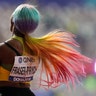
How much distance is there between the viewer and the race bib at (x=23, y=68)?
6.68ft

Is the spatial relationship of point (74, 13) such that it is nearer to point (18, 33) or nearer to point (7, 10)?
point (7, 10)

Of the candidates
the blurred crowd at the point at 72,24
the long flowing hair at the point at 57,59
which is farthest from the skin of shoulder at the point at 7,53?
the blurred crowd at the point at 72,24

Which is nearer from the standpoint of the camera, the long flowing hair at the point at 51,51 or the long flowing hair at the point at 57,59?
the long flowing hair at the point at 51,51

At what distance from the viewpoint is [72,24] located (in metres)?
3.65

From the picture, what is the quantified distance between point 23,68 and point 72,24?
1.64 m

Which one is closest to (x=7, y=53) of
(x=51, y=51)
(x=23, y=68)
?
(x=23, y=68)

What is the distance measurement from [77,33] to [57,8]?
31 cm

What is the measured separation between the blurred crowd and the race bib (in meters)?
1.36

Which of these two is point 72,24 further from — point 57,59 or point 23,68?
point 23,68

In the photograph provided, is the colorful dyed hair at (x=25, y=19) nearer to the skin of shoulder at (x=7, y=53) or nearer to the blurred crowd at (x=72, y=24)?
the skin of shoulder at (x=7, y=53)

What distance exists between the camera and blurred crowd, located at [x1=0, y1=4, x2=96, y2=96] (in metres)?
3.53

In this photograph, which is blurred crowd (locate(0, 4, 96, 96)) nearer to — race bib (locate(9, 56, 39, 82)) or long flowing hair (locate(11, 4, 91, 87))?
long flowing hair (locate(11, 4, 91, 87))

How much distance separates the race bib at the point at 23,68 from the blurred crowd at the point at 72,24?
53.4 inches

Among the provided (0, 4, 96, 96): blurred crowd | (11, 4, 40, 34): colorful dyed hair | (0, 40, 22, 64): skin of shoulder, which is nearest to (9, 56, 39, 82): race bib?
(0, 40, 22, 64): skin of shoulder
